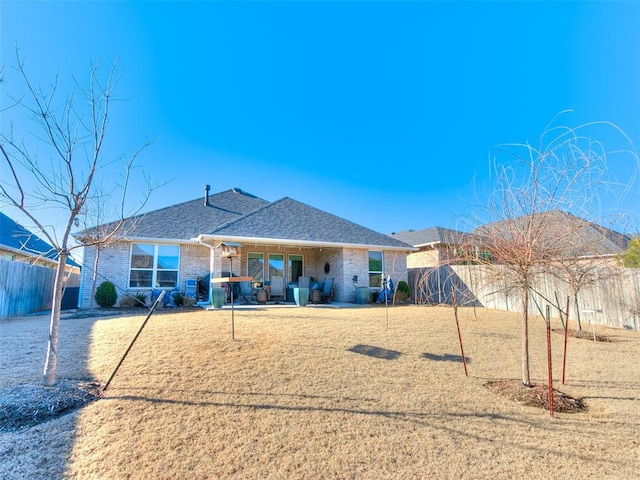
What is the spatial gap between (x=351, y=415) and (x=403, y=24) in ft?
37.2

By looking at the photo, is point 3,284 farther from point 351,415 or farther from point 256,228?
point 351,415

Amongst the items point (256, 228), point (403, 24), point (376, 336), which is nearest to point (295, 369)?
point (376, 336)

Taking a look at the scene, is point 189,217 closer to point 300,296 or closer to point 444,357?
point 300,296

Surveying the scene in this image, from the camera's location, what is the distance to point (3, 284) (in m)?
10.1

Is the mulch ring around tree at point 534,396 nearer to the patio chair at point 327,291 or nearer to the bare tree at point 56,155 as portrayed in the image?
the bare tree at point 56,155

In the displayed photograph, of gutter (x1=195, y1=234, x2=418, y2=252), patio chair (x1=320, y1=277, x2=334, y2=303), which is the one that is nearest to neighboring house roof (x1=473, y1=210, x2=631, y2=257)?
gutter (x1=195, y1=234, x2=418, y2=252)

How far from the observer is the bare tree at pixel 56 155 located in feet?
13.4

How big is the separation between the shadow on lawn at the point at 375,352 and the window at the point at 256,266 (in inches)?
380

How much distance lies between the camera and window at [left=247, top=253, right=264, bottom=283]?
49.0 feet

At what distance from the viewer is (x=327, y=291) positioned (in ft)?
46.1

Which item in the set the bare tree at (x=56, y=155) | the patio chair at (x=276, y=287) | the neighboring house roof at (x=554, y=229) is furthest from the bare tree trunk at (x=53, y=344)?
the patio chair at (x=276, y=287)

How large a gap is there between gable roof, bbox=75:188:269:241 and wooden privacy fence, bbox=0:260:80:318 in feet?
6.89

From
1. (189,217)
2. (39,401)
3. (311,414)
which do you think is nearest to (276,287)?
(189,217)

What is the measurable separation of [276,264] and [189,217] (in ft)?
15.7
